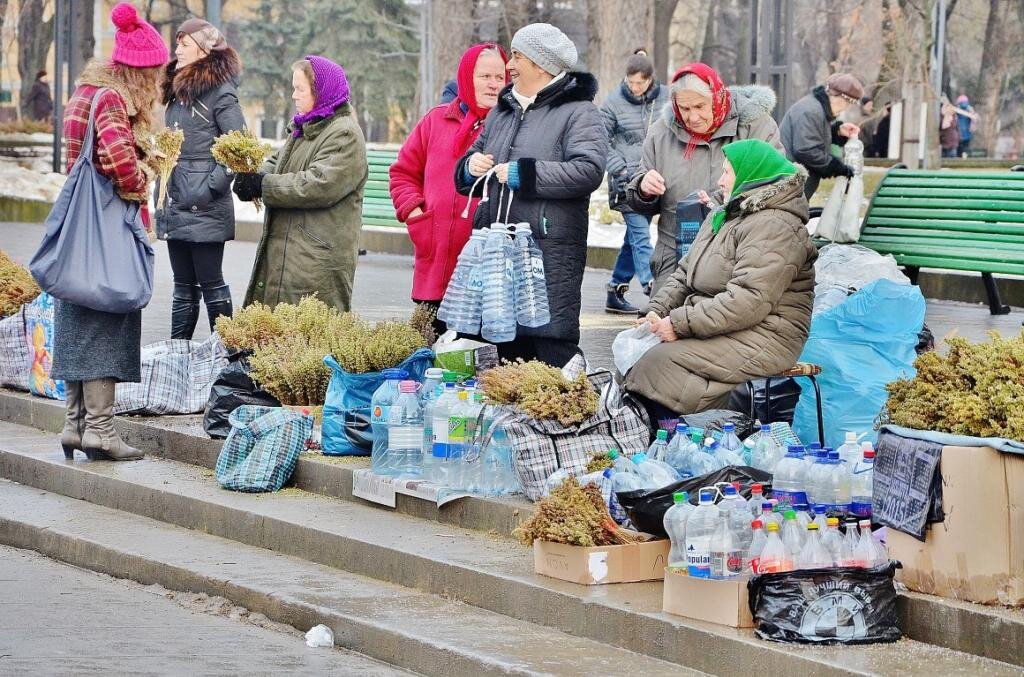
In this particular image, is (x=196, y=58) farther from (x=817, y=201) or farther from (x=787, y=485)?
(x=817, y=201)

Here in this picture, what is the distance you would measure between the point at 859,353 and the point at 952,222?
4777mm

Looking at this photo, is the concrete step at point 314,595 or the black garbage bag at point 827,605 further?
the concrete step at point 314,595

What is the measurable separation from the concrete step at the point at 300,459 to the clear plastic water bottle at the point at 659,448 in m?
0.52

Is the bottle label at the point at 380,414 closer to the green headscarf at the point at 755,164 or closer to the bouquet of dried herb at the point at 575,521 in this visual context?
the bouquet of dried herb at the point at 575,521

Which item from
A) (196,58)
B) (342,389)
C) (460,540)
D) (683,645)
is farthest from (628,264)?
(683,645)

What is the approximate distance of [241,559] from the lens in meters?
6.96

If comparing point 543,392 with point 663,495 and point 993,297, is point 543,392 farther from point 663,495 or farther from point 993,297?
point 993,297

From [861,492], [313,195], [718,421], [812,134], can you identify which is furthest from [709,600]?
[812,134]

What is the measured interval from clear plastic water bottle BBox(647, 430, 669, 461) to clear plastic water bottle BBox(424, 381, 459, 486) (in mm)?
871

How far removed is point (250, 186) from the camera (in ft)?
29.1

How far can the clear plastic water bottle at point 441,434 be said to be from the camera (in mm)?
7090

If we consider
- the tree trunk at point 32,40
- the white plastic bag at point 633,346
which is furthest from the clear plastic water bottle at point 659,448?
the tree trunk at point 32,40

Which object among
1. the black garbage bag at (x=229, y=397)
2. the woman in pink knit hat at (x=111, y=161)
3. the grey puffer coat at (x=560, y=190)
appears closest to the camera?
the grey puffer coat at (x=560, y=190)

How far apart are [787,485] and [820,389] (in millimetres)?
1541
